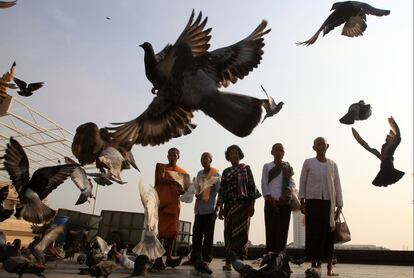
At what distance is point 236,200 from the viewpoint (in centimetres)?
581

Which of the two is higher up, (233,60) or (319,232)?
(233,60)

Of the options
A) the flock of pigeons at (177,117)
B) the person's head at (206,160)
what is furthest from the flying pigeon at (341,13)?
the person's head at (206,160)

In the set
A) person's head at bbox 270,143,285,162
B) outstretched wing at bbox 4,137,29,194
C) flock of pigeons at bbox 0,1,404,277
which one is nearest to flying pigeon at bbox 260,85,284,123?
flock of pigeons at bbox 0,1,404,277

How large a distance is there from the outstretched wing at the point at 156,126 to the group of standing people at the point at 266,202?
1.57 meters

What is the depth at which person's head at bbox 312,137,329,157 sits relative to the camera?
596cm

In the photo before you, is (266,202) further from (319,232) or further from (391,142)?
(391,142)

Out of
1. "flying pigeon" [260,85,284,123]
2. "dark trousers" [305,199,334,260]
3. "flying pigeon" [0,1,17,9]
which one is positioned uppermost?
"flying pigeon" [0,1,17,9]

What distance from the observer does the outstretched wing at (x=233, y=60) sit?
14.3 feet

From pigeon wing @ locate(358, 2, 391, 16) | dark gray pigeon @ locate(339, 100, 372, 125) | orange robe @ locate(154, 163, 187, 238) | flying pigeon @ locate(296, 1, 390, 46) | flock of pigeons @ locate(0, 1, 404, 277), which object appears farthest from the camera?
orange robe @ locate(154, 163, 187, 238)

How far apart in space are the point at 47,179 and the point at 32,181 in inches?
7.2

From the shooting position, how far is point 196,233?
20.3 feet

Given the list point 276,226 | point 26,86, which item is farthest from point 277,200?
point 26,86

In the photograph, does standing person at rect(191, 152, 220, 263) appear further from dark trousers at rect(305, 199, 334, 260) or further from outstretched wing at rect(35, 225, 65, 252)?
outstretched wing at rect(35, 225, 65, 252)

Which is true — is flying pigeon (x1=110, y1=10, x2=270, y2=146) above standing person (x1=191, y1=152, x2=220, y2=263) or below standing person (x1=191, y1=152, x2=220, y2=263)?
Result: above
